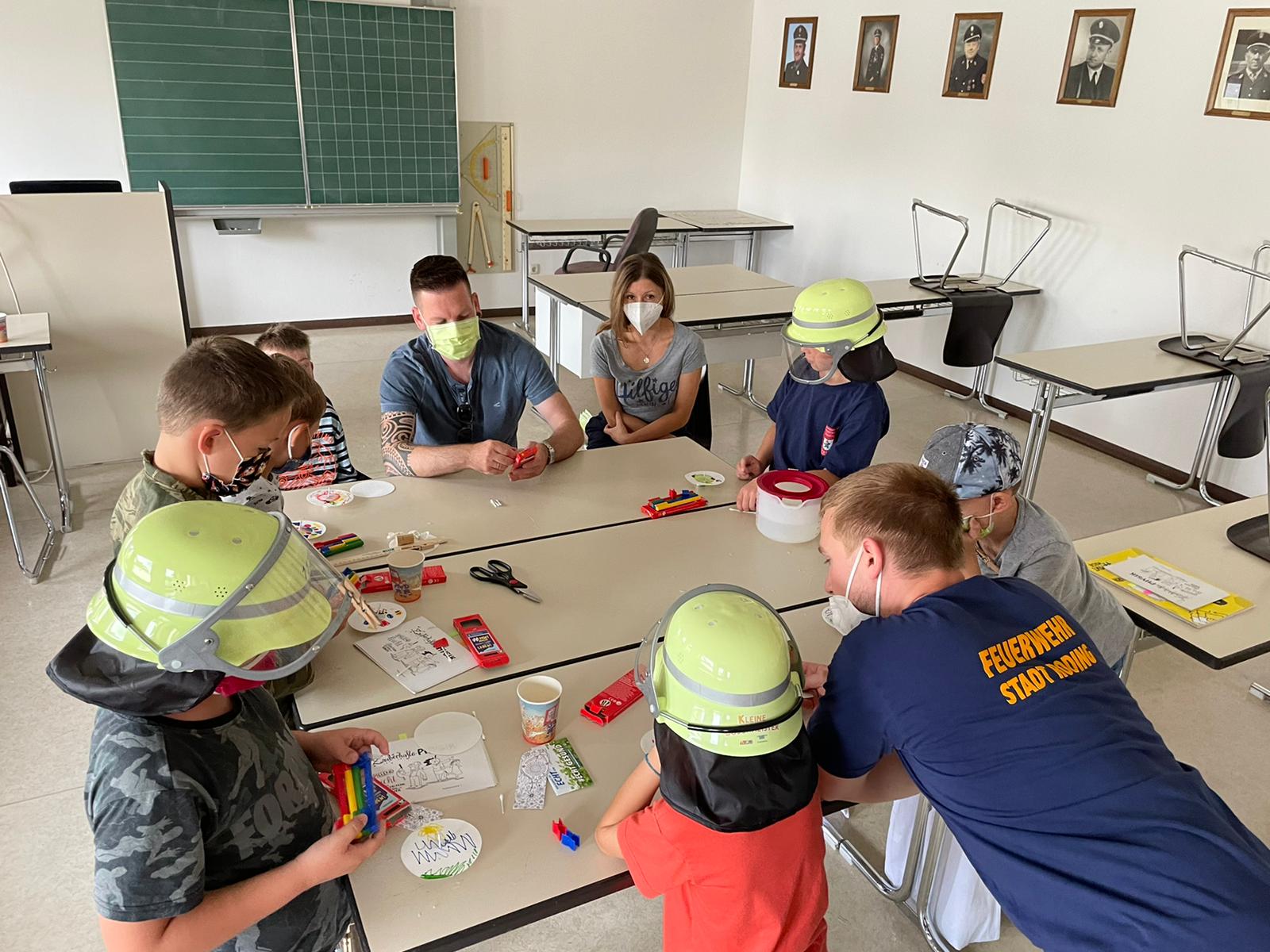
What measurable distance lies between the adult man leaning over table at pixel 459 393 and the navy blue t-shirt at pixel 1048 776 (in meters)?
1.44

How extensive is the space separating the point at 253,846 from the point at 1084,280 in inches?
208

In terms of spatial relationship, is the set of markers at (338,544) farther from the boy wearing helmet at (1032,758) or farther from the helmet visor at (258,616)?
the boy wearing helmet at (1032,758)

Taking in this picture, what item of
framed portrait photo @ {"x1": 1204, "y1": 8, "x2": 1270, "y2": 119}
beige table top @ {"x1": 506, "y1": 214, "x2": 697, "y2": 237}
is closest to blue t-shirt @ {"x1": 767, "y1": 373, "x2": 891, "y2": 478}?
framed portrait photo @ {"x1": 1204, "y1": 8, "x2": 1270, "y2": 119}

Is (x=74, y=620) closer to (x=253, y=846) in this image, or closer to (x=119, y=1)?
(x=253, y=846)

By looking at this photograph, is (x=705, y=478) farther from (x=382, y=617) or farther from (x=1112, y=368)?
(x=1112, y=368)

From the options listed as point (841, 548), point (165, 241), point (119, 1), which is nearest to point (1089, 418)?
point (841, 548)

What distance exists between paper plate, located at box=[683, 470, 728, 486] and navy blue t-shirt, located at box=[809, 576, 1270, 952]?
126cm

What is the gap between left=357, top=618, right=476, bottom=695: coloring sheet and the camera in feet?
5.29

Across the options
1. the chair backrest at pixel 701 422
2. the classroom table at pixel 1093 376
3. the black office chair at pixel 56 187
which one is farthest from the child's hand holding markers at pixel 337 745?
the black office chair at pixel 56 187

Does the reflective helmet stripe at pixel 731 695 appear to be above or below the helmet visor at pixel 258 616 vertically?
below

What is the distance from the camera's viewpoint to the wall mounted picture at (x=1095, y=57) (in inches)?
184

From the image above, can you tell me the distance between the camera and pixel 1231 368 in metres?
3.98

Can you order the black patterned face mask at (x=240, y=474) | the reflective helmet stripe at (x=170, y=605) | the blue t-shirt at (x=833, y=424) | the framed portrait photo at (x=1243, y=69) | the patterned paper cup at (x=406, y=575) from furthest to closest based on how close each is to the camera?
the framed portrait photo at (x=1243, y=69)
the blue t-shirt at (x=833, y=424)
the patterned paper cup at (x=406, y=575)
the black patterned face mask at (x=240, y=474)
the reflective helmet stripe at (x=170, y=605)

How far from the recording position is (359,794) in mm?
1249
